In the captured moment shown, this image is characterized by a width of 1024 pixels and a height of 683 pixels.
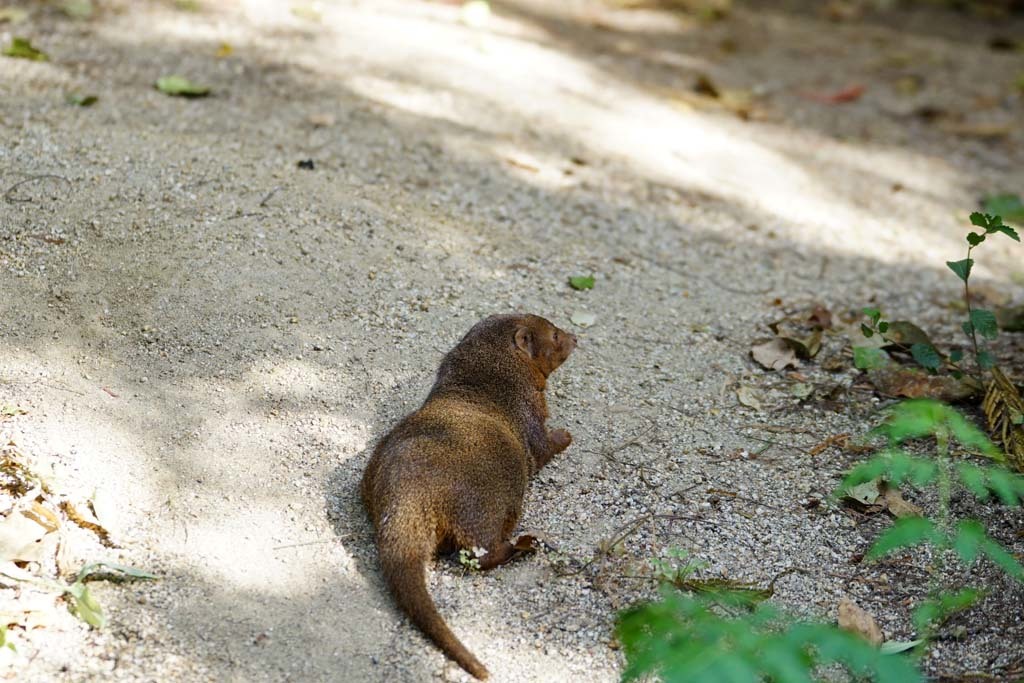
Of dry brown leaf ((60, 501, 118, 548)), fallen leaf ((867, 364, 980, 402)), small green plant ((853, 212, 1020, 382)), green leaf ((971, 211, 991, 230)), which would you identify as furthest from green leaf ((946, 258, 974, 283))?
dry brown leaf ((60, 501, 118, 548))

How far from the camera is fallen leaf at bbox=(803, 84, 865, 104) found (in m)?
7.31

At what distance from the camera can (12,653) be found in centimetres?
256

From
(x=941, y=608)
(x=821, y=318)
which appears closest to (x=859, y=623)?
(x=941, y=608)

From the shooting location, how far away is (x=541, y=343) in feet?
12.4

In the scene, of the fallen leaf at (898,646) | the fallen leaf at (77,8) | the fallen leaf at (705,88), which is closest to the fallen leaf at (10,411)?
the fallen leaf at (898,646)

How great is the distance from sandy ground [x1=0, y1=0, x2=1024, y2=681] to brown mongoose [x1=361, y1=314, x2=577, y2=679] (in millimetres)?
95

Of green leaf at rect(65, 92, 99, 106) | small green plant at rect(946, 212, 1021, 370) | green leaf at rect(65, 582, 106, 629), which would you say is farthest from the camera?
green leaf at rect(65, 92, 99, 106)

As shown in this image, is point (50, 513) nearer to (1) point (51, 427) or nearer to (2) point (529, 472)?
(1) point (51, 427)

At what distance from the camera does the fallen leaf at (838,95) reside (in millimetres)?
7312

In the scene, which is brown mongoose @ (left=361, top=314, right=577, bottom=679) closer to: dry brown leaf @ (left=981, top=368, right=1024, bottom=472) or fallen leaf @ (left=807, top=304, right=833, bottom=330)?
fallen leaf @ (left=807, top=304, right=833, bottom=330)

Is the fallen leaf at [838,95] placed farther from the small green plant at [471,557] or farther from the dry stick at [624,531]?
the small green plant at [471,557]

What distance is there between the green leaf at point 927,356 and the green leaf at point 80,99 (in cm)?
398

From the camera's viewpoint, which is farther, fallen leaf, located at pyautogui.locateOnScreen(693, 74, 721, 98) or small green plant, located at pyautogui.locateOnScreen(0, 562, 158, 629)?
fallen leaf, located at pyautogui.locateOnScreen(693, 74, 721, 98)

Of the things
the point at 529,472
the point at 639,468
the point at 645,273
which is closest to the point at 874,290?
the point at 645,273
